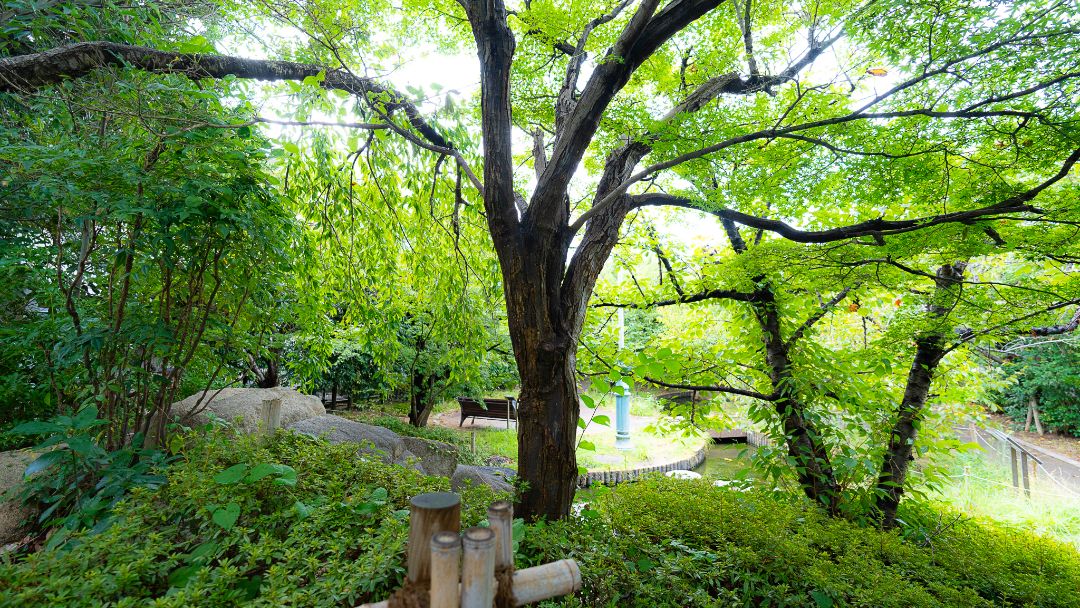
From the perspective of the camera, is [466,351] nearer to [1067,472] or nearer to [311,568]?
[311,568]

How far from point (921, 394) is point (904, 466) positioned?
2.10 feet

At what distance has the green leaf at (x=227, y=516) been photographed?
1689 millimetres

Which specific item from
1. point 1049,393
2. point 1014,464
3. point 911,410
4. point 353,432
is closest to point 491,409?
point 353,432

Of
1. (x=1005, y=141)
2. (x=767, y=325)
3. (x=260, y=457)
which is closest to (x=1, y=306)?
(x=260, y=457)

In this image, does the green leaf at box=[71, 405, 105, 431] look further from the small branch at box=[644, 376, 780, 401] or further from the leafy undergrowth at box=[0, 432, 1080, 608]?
the small branch at box=[644, 376, 780, 401]

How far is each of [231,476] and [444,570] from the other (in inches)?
50.9

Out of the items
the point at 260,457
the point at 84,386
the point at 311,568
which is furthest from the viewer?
the point at 84,386

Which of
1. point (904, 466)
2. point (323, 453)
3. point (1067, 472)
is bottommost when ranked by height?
point (1067, 472)

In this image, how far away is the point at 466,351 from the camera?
13.3ft

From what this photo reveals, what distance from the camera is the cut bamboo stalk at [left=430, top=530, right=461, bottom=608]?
122cm

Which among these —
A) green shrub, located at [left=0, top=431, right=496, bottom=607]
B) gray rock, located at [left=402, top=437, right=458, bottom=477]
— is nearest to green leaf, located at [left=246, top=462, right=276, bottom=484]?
green shrub, located at [left=0, top=431, right=496, bottom=607]

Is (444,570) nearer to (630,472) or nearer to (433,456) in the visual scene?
(433,456)

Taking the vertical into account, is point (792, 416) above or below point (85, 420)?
below

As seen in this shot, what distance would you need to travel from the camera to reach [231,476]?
6.46 feet
